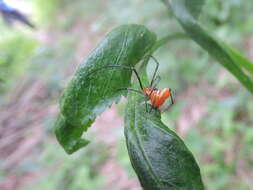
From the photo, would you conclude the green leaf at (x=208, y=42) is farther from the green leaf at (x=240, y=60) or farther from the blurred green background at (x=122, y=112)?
the blurred green background at (x=122, y=112)

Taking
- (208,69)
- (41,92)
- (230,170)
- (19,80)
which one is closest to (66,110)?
(230,170)

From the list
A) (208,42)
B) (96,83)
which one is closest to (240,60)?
(208,42)

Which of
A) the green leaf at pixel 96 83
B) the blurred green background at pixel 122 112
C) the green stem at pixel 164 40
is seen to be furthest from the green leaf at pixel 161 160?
the blurred green background at pixel 122 112

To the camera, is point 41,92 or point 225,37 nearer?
point 225,37

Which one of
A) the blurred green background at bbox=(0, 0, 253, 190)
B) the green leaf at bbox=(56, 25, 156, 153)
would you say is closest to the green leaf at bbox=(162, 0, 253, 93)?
the green leaf at bbox=(56, 25, 156, 153)

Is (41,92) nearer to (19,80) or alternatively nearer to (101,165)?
(19,80)

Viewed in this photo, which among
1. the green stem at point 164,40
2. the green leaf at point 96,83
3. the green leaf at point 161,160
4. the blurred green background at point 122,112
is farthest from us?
the blurred green background at point 122,112

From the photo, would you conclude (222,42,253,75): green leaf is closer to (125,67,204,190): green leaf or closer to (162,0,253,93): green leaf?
(162,0,253,93): green leaf
